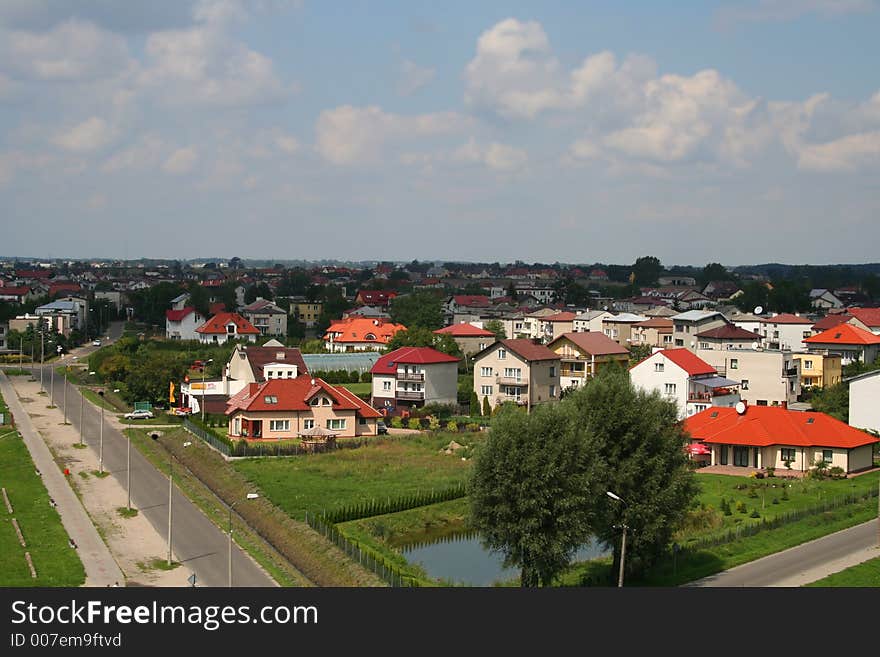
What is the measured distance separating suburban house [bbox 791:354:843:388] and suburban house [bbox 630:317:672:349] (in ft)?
54.3

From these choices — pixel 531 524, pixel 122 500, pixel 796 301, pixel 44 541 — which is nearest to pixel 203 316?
pixel 796 301

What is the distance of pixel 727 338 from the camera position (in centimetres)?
6975

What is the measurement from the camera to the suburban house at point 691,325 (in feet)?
255

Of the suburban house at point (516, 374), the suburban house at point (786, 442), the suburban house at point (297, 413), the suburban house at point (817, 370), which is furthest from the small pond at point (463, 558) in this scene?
the suburban house at point (817, 370)

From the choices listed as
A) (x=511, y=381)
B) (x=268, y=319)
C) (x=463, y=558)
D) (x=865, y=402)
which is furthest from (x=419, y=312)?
(x=463, y=558)

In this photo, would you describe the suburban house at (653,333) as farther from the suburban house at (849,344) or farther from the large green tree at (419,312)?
the large green tree at (419,312)

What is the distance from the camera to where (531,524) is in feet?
81.7

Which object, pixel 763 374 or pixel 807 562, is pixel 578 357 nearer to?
pixel 763 374

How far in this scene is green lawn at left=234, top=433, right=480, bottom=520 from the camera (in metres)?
36.5

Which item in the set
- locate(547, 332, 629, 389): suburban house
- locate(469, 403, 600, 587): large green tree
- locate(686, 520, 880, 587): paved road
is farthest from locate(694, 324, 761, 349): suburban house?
locate(469, 403, 600, 587): large green tree

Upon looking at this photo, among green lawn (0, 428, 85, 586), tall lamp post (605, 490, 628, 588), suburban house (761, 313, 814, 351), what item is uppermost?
suburban house (761, 313, 814, 351)

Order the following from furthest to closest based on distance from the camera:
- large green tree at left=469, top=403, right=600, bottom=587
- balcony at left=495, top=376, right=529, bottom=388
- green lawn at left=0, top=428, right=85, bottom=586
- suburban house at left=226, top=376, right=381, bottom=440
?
1. balcony at left=495, top=376, right=529, bottom=388
2. suburban house at left=226, top=376, right=381, bottom=440
3. green lawn at left=0, top=428, right=85, bottom=586
4. large green tree at left=469, top=403, right=600, bottom=587

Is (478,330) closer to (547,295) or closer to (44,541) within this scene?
(44,541)

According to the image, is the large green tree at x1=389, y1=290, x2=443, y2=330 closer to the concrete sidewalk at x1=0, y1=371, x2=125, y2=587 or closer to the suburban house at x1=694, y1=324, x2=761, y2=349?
the suburban house at x1=694, y1=324, x2=761, y2=349
